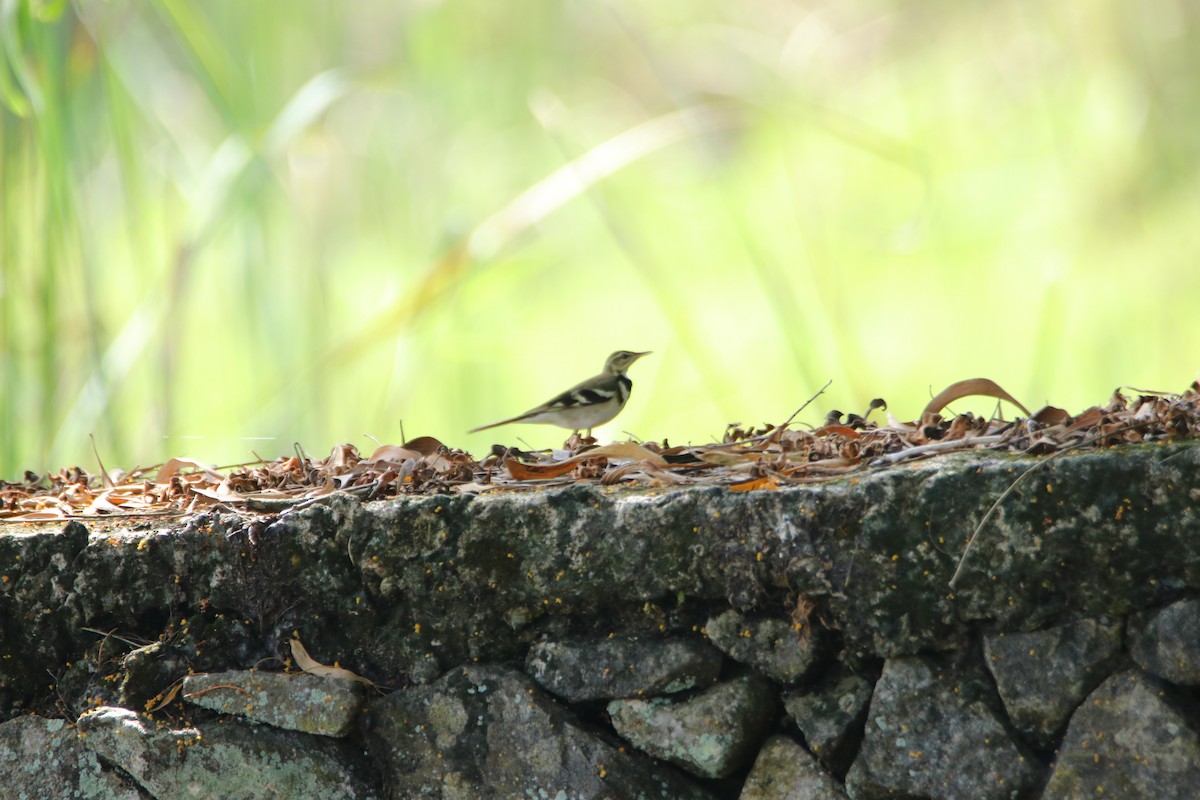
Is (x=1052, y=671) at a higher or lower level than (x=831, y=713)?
higher

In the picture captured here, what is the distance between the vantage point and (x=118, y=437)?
682 cm

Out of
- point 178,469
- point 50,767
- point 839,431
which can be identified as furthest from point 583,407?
point 50,767

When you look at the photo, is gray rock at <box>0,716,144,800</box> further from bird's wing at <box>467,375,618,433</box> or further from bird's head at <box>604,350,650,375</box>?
bird's head at <box>604,350,650,375</box>

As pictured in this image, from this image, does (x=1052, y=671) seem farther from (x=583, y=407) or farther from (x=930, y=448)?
(x=583, y=407)

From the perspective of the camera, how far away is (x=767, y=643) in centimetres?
223

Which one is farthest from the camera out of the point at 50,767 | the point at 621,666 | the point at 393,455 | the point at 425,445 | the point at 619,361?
the point at 619,361

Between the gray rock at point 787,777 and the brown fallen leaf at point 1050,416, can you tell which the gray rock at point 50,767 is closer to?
the gray rock at point 787,777

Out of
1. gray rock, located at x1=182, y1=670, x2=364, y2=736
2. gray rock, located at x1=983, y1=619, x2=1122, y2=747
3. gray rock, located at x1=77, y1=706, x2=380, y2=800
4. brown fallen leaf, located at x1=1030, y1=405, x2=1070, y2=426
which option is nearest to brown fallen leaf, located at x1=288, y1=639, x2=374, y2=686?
gray rock, located at x1=182, y1=670, x2=364, y2=736

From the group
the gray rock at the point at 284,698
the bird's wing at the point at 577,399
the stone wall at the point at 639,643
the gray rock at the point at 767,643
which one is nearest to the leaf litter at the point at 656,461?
the stone wall at the point at 639,643

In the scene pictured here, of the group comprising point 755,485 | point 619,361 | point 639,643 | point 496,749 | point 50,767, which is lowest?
point 50,767

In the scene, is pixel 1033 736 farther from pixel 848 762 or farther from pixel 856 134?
pixel 856 134

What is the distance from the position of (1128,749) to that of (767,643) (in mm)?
680

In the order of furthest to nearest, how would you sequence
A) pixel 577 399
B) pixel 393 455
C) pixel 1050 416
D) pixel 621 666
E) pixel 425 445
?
pixel 577 399, pixel 425 445, pixel 393 455, pixel 1050 416, pixel 621 666

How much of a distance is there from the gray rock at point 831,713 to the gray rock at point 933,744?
4 centimetres
